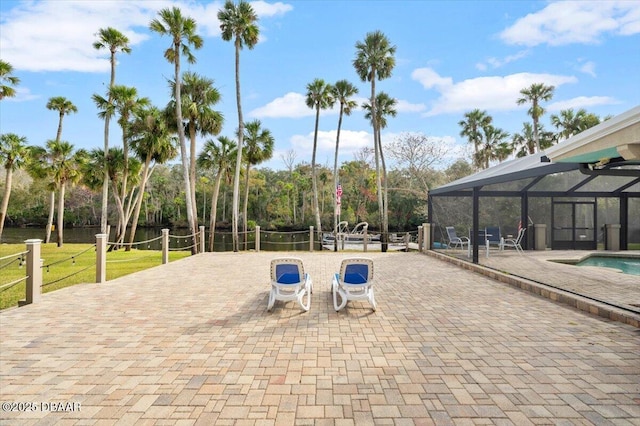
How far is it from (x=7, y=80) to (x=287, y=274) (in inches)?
928

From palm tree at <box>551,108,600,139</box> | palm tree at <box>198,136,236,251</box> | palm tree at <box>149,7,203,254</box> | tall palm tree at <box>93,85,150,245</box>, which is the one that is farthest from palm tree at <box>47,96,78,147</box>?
palm tree at <box>551,108,600,139</box>

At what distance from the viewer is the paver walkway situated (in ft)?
8.06

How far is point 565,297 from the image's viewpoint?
18.1ft

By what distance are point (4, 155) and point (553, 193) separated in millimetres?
27786

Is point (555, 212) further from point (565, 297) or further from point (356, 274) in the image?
point (356, 274)

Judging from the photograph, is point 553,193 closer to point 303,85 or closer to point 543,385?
point 543,385

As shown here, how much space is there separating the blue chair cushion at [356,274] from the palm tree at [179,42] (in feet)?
38.2

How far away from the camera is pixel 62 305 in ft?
17.7

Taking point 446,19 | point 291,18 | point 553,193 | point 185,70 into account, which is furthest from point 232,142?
point 553,193

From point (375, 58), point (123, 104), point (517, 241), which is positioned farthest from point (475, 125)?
point (123, 104)

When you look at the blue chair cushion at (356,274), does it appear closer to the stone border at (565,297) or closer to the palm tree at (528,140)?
the stone border at (565,297)

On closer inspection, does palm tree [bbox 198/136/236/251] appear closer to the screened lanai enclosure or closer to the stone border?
the screened lanai enclosure

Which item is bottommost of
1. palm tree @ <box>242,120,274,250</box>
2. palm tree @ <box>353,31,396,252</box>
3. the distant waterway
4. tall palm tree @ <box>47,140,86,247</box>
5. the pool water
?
the distant waterway

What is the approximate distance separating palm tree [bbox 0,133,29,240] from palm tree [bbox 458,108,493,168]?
31.2m
